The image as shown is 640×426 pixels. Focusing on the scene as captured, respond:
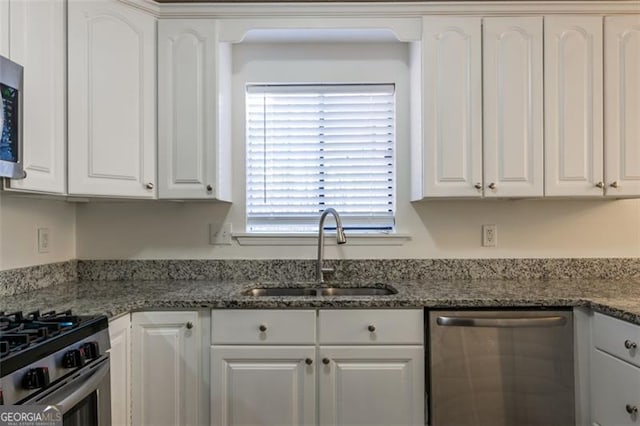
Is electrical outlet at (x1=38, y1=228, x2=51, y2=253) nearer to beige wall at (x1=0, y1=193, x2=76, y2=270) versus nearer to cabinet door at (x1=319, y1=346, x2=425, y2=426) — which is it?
beige wall at (x1=0, y1=193, x2=76, y2=270)

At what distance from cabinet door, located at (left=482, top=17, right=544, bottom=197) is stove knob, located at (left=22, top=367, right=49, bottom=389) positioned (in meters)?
1.91

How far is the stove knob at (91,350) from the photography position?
1.29 metres

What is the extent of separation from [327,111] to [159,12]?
101 cm

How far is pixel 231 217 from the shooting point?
2334mm

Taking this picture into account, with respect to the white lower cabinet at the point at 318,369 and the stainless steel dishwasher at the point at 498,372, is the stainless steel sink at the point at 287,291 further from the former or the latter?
the stainless steel dishwasher at the point at 498,372

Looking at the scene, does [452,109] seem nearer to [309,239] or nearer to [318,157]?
[318,157]

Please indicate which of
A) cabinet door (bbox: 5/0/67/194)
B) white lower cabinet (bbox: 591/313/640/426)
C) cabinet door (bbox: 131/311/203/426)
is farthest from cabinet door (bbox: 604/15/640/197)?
cabinet door (bbox: 5/0/67/194)

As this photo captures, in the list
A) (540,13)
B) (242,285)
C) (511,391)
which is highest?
(540,13)

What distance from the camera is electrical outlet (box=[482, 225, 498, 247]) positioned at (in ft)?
7.48

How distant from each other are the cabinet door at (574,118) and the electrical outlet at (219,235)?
1702 mm

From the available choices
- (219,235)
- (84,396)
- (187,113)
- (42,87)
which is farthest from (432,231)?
(42,87)

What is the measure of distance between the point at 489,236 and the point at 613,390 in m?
Answer: 0.92

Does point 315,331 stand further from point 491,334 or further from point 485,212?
point 485,212

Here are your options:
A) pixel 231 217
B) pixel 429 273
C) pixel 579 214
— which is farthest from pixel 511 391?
pixel 231 217
